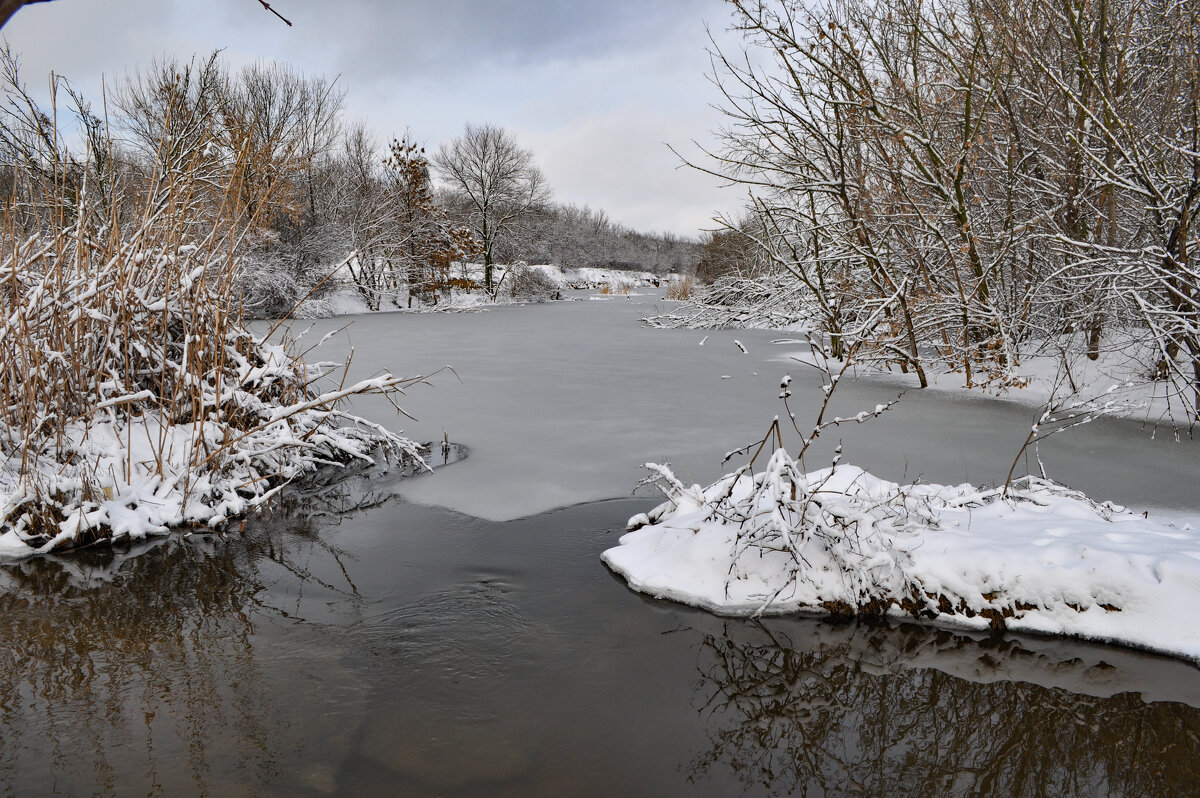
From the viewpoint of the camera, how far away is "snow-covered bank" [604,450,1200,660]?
2.96 meters

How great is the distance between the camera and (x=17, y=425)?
4094 millimetres

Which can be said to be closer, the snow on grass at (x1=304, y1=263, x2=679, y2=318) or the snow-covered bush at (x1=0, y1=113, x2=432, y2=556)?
the snow-covered bush at (x1=0, y1=113, x2=432, y2=556)

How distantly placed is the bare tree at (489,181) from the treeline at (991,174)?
67.7 ft

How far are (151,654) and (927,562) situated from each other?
3.23m

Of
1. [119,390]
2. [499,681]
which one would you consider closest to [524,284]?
[119,390]

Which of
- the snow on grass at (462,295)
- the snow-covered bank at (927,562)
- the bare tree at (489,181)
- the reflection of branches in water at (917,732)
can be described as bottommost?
the reflection of branches in water at (917,732)

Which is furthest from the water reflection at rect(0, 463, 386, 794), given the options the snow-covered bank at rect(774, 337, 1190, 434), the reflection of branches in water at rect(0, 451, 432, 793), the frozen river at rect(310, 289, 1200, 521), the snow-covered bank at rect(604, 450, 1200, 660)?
the snow-covered bank at rect(774, 337, 1190, 434)

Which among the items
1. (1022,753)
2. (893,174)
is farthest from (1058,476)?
(893,174)

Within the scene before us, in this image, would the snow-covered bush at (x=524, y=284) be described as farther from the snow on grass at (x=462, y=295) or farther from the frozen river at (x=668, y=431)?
the frozen river at (x=668, y=431)

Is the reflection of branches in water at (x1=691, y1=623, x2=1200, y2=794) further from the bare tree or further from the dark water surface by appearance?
the bare tree

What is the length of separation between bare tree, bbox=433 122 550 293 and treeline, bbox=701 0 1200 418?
20.6m

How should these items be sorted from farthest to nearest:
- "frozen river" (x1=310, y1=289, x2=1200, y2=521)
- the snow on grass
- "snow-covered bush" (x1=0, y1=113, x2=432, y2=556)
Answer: the snow on grass, "frozen river" (x1=310, y1=289, x2=1200, y2=521), "snow-covered bush" (x1=0, y1=113, x2=432, y2=556)

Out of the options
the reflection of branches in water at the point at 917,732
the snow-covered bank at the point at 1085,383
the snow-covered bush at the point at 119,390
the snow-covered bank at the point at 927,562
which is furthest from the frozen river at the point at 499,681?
the snow-covered bank at the point at 1085,383

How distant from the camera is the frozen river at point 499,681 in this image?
2211 millimetres
